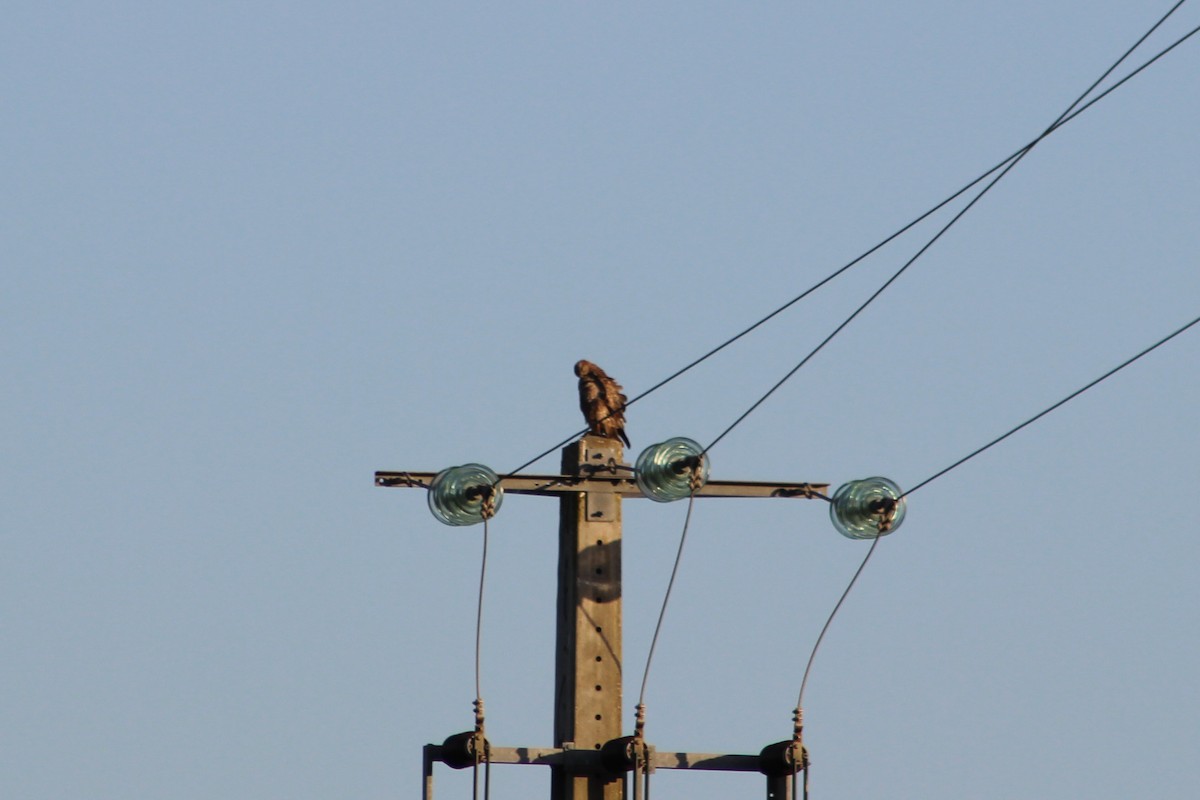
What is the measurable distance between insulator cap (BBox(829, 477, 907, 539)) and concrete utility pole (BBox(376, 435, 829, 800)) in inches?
9.7

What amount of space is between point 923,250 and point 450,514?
9.79 ft

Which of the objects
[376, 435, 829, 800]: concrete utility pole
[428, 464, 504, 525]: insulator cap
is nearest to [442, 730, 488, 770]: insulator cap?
[376, 435, 829, 800]: concrete utility pole

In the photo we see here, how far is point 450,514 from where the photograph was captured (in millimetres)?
15930

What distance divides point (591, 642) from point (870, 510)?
1684mm

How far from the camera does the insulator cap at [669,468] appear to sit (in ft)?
51.7

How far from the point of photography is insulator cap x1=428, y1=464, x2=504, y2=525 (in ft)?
52.1

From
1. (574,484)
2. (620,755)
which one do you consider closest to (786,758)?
(620,755)

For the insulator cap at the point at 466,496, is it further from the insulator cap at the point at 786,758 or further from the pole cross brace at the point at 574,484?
the insulator cap at the point at 786,758

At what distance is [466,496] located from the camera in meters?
15.9

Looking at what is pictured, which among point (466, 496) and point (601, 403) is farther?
point (601, 403)

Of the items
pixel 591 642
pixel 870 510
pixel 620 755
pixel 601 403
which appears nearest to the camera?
pixel 620 755

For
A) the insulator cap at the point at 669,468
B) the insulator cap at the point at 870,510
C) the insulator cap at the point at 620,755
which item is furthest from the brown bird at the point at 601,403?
the insulator cap at the point at 620,755

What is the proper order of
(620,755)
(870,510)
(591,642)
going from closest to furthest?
(620,755)
(591,642)
(870,510)

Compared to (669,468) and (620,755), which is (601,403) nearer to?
(669,468)
